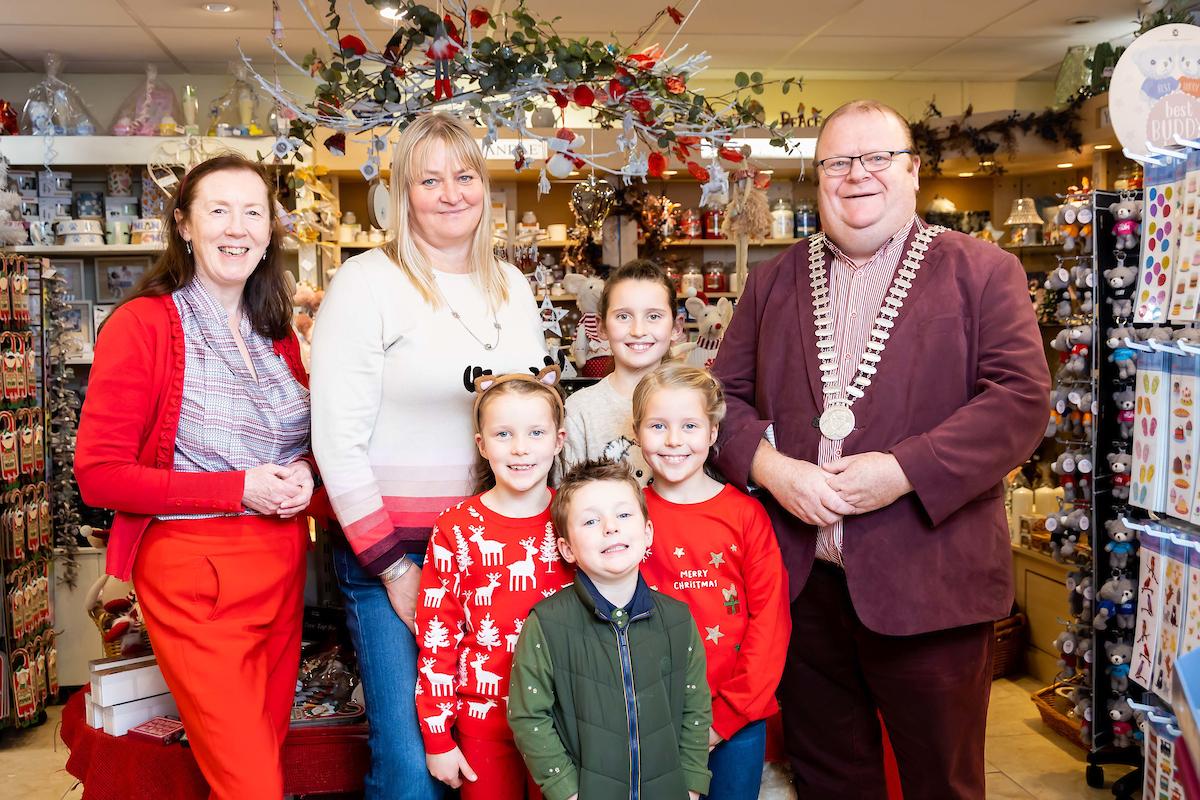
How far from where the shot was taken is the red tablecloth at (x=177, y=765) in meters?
2.27

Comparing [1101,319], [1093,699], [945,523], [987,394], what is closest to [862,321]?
[987,394]

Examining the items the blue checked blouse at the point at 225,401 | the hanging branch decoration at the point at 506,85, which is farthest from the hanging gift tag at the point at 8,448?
the blue checked blouse at the point at 225,401

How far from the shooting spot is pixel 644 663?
6.07ft

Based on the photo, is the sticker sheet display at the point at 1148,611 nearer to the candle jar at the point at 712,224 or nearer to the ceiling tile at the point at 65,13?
the candle jar at the point at 712,224

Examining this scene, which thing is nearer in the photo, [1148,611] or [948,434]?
[948,434]

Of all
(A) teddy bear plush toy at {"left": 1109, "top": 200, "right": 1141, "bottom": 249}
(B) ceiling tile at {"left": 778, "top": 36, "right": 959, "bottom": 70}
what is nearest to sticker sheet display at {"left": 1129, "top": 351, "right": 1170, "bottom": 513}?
(A) teddy bear plush toy at {"left": 1109, "top": 200, "right": 1141, "bottom": 249}

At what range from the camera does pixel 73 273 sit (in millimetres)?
5520

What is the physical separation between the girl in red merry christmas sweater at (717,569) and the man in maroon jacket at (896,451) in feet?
0.34

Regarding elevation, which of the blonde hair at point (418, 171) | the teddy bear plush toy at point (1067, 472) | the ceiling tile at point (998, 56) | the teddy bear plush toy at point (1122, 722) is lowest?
the teddy bear plush toy at point (1122, 722)

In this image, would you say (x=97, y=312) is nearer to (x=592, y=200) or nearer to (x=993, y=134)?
(x=592, y=200)

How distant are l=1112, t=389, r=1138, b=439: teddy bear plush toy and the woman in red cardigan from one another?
2.49 metres

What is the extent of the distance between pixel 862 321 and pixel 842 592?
0.54 meters

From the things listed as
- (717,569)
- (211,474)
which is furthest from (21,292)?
(717,569)

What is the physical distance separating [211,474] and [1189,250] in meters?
2.23
